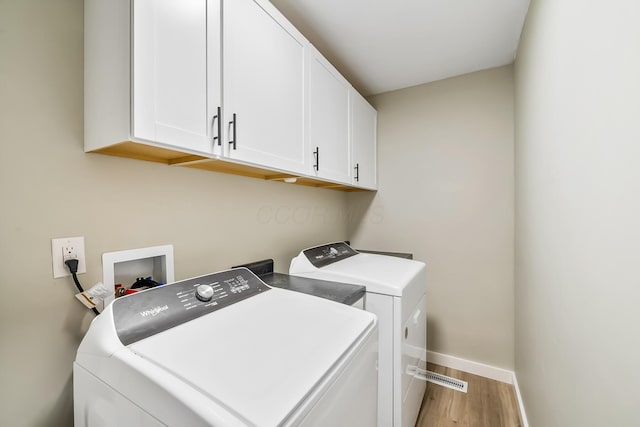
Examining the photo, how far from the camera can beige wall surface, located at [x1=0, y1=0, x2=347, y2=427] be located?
2.80 feet

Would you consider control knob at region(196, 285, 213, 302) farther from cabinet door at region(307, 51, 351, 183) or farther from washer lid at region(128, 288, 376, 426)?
cabinet door at region(307, 51, 351, 183)

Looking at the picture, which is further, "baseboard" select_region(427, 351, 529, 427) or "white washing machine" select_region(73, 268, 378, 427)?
"baseboard" select_region(427, 351, 529, 427)

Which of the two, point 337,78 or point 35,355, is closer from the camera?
point 35,355

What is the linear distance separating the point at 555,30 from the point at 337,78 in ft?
3.92

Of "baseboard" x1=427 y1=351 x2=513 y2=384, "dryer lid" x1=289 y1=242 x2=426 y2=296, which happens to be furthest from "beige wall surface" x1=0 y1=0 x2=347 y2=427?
"baseboard" x1=427 y1=351 x2=513 y2=384

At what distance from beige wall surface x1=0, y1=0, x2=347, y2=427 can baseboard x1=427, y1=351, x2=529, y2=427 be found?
8.26ft

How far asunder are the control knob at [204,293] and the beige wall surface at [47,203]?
1.17ft

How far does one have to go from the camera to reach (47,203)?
924 millimetres

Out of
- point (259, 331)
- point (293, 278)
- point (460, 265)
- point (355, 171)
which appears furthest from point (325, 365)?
point (460, 265)

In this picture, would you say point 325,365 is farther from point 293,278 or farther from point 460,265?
point 460,265

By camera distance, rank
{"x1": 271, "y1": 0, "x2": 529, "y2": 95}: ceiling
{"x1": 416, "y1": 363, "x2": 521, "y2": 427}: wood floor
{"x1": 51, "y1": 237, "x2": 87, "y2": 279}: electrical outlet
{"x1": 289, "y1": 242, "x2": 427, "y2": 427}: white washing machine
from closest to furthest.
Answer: {"x1": 51, "y1": 237, "x2": 87, "y2": 279}: electrical outlet, {"x1": 289, "y1": 242, "x2": 427, "y2": 427}: white washing machine, {"x1": 271, "y1": 0, "x2": 529, "y2": 95}: ceiling, {"x1": 416, "y1": 363, "x2": 521, "y2": 427}: wood floor

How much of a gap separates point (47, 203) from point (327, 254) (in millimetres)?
1432

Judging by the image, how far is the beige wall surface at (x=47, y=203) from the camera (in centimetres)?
85

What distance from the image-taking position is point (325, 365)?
0.72m
